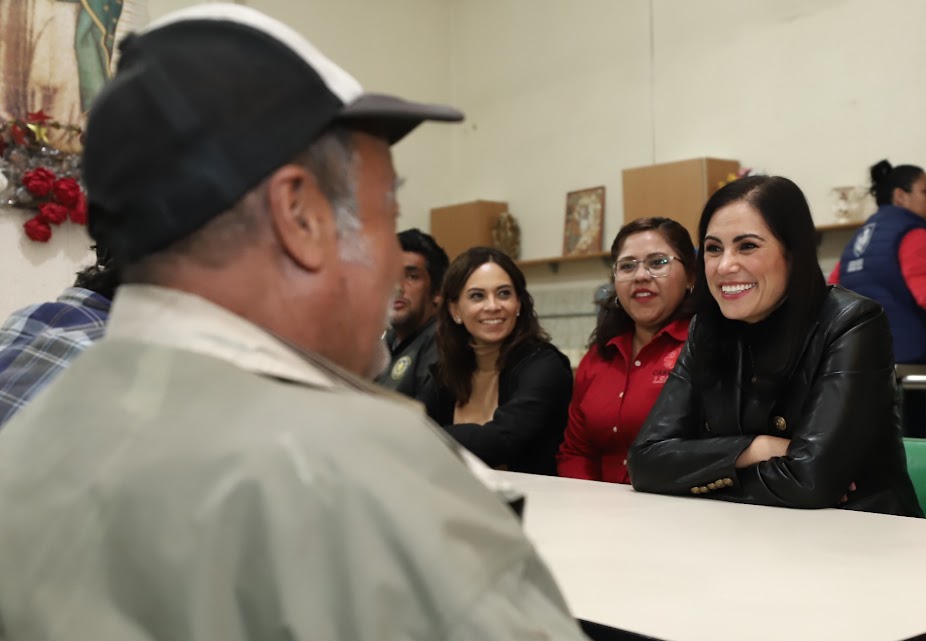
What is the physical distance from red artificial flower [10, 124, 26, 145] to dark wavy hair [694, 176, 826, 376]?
383cm

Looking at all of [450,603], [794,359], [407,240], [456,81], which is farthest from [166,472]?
[456,81]

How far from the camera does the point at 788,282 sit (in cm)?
226

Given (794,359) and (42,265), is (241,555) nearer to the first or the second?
(794,359)

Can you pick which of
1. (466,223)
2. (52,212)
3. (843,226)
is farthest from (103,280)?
(466,223)

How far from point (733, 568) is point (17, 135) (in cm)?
458

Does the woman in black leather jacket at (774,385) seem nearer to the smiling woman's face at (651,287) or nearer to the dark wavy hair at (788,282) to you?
the dark wavy hair at (788,282)

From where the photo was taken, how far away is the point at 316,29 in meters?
7.02

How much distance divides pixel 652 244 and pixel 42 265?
11.1ft

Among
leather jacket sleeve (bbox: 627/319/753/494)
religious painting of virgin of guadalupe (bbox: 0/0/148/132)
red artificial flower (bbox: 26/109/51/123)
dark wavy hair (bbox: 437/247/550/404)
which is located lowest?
leather jacket sleeve (bbox: 627/319/753/494)

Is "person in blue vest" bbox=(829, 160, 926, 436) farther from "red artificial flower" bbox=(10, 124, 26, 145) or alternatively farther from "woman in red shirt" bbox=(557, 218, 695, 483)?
"red artificial flower" bbox=(10, 124, 26, 145)

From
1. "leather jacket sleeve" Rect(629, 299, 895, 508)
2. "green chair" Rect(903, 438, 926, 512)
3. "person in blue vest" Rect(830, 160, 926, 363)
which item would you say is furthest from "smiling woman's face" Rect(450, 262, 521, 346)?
"person in blue vest" Rect(830, 160, 926, 363)

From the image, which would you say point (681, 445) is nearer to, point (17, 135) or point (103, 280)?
point (103, 280)

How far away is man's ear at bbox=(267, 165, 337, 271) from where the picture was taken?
716 mm

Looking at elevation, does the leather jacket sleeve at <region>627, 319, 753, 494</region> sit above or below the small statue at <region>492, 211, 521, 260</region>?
below
